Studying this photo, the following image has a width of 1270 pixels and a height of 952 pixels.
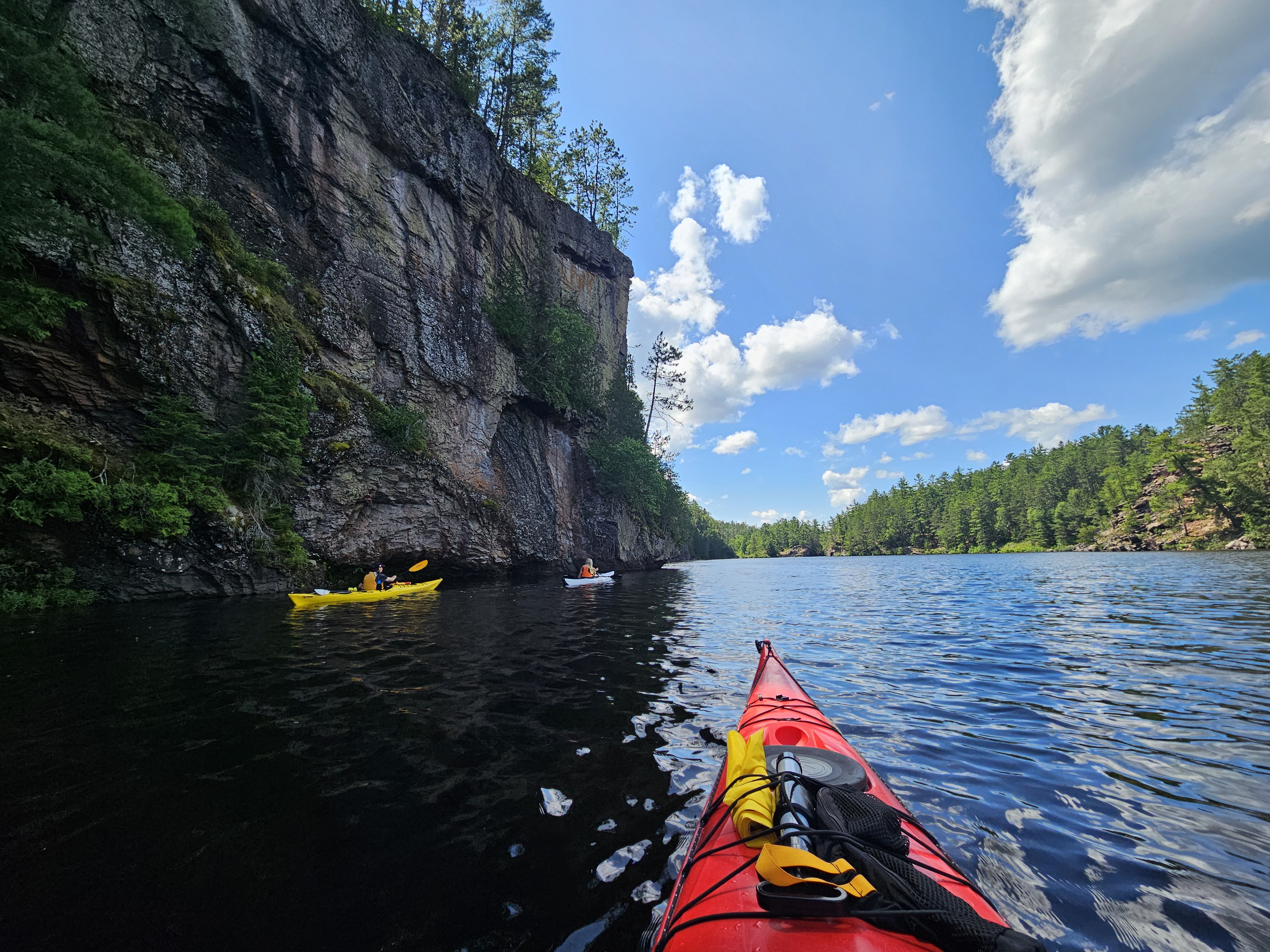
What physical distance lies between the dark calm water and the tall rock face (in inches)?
248

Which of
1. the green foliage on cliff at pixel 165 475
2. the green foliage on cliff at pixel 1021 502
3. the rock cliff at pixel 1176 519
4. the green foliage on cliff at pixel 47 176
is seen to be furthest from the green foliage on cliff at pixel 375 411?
the green foliage on cliff at pixel 1021 502

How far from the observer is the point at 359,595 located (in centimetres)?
1443

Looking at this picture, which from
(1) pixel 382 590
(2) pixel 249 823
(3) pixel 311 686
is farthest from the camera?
(1) pixel 382 590

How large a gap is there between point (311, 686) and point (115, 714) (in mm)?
1621

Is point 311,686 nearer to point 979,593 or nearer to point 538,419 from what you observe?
point 979,593

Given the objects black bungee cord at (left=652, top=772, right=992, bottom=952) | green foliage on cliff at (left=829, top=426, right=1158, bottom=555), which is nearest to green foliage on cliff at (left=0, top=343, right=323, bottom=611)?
black bungee cord at (left=652, top=772, right=992, bottom=952)

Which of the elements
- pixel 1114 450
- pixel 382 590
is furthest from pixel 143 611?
pixel 1114 450

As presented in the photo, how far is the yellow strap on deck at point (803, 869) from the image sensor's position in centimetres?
179

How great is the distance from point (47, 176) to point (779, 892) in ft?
49.7

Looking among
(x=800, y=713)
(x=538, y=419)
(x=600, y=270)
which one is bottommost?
(x=800, y=713)

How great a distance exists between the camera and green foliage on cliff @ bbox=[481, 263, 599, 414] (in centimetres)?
2397

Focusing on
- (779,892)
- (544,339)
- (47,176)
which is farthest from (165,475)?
(544,339)

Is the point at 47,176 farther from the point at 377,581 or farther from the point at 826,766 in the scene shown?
the point at 826,766

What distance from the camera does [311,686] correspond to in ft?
18.9
